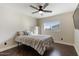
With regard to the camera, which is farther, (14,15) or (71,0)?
(14,15)

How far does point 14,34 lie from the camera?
3.73 metres

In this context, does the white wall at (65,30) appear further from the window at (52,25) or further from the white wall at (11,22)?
→ the white wall at (11,22)

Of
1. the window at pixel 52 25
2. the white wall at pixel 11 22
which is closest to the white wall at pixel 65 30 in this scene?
the window at pixel 52 25

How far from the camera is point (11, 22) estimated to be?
138 inches

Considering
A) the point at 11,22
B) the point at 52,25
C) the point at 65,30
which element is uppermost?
the point at 11,22

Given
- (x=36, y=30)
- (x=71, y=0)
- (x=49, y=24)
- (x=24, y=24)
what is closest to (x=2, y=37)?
(x=24, y=24)

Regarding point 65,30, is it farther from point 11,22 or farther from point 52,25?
point 11,22

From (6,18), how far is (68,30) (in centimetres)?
314

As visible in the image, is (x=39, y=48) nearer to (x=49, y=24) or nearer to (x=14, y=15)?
(x=49, y=24)

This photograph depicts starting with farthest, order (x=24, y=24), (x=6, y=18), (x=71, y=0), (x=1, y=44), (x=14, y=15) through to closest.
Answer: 1. (x=24, y=24)
2. (x=14, y=15)
3. (x=6, y=18)
4. (x=1, y=44)
5. (x=71, y=0)

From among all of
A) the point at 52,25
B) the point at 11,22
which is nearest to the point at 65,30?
the point at 52,25

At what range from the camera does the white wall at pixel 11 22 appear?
3.10m

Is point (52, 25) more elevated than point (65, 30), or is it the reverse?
point (52, 25)

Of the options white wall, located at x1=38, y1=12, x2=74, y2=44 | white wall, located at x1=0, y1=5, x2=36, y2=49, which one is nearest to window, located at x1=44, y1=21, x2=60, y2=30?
white wall, located at x1=38, y1=12, x2=74, y2=44
